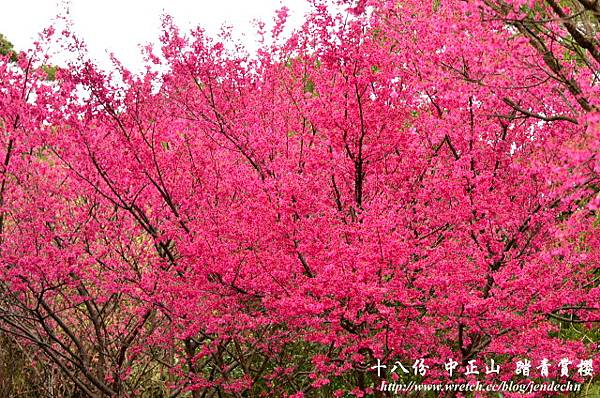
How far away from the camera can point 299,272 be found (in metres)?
6.85

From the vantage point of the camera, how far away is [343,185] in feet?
24.8

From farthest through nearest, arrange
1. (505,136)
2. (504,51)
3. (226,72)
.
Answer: (226,72), (505,136), (504,51)

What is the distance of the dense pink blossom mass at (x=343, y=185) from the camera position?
6105 millimetres

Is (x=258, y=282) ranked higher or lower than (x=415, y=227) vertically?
lower

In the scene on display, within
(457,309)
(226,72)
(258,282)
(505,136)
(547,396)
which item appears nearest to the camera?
(457,309)

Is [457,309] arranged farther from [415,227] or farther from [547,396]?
[547,396]

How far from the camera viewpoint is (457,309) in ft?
20.9

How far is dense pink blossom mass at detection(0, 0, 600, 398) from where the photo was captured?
20.0 feet

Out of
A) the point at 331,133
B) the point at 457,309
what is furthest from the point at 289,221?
the point at 457,309

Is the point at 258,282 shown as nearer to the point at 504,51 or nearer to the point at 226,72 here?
the point at 226,72

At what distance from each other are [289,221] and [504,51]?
2623 millimetres

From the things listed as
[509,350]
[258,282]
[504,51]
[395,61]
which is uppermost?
[395,61]

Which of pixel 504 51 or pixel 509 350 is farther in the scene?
pixel 509 350

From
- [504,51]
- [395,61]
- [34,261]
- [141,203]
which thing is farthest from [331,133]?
[34,261]
